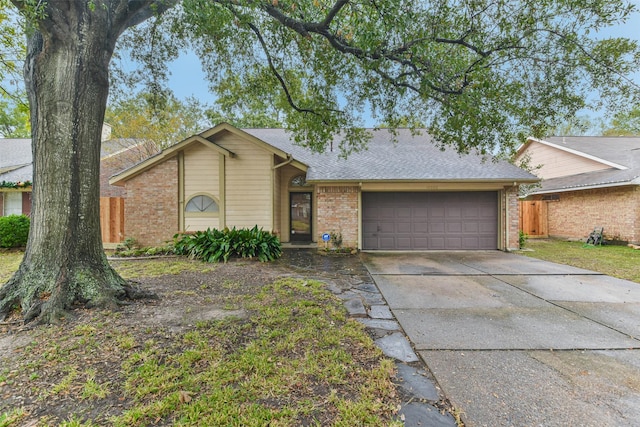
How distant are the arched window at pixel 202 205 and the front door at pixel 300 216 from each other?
3.10 meters

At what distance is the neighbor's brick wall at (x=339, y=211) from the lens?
9.60 metres

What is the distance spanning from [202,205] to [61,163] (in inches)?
217

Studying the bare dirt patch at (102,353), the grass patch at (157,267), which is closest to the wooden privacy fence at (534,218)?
the bare dirt patch at (102,353)

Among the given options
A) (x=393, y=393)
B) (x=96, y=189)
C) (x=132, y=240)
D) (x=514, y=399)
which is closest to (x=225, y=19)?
(x=96, y=189)

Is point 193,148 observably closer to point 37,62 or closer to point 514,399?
point 37,62

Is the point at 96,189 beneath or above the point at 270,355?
above

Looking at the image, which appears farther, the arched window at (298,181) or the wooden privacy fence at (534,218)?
the wooden privacy fence at (534,218)

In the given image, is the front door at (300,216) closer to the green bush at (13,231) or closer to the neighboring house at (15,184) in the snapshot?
the green bush at (13,231)

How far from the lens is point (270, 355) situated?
2756mm

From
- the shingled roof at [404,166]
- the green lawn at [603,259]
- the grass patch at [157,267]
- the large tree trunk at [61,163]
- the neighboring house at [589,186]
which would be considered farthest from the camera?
the neighboring house at [589,186]

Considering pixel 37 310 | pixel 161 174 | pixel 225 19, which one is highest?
pixel 225 19

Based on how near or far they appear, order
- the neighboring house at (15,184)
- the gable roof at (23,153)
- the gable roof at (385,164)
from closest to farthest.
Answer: the gable roof at (385,164), the neighboring house at (15,184), the gable roof at (23,153)

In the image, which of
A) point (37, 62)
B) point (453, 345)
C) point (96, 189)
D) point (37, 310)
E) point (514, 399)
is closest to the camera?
point (514, 399)

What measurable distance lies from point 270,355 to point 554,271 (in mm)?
7133
